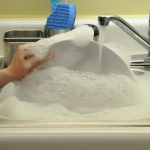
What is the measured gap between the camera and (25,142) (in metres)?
0.49

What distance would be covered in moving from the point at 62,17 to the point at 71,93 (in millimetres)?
265

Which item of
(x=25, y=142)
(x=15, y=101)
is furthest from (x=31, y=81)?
(x=25, y=142)

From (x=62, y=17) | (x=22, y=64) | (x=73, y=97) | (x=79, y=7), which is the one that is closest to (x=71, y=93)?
(x=73, y=97)

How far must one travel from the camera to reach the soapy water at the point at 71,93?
612 millimetres

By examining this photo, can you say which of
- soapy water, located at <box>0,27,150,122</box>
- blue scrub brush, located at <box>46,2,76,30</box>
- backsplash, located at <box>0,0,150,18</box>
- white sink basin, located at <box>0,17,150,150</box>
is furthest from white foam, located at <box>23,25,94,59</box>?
backsplash, located at <box>0,0,150,18</box>

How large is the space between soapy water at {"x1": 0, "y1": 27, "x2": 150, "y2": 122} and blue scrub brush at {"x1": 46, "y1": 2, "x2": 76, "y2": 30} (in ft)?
0.35

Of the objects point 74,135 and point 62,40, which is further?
point 62,40

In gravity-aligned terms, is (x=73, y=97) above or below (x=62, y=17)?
below

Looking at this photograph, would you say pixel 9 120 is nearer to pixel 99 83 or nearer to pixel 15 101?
pixel 15 101

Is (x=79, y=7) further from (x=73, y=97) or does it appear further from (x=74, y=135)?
(x=74, y=135)

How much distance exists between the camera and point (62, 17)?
0.89 m

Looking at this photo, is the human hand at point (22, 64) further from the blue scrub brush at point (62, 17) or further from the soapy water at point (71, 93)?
the blue scrub brush at point (62, 17)

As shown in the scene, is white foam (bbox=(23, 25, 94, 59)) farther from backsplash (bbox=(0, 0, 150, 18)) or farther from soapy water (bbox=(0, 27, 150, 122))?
backsplash (bbox=(0, 0, 150, 18))

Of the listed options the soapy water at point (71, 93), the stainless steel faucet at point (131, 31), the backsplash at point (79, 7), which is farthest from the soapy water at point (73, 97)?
the backsplash at point (79, 7)
